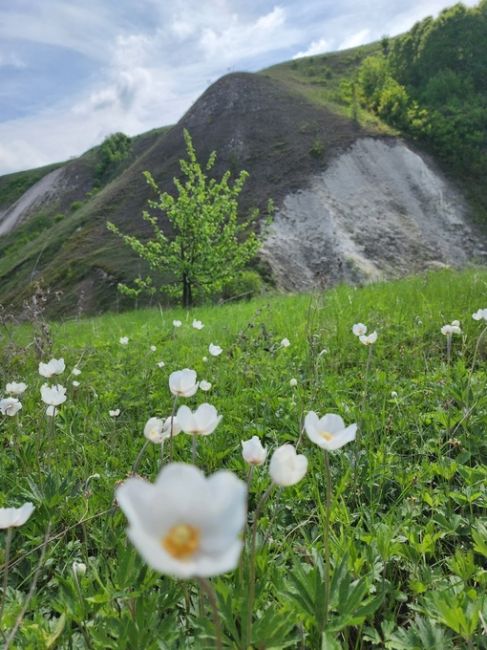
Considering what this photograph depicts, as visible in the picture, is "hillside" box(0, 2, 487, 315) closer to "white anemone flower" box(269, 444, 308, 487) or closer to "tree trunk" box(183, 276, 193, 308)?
"tree trunk" box(183, 276, 193, 308)

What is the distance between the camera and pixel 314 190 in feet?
89.2

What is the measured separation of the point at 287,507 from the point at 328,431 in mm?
1011

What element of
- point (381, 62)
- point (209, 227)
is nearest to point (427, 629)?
point (209, 227)

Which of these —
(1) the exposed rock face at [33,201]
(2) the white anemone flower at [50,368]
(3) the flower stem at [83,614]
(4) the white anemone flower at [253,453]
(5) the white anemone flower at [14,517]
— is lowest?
(1) the exposed rock face at [33,201]

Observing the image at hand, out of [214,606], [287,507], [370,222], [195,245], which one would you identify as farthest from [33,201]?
[214,606]

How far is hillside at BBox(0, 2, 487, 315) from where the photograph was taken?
24469mm

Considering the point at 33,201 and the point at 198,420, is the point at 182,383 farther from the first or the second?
the point at 33,201

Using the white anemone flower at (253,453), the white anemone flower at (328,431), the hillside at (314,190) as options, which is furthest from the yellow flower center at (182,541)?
the hillside at (314,190)

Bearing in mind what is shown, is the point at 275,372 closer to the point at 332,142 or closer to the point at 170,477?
the point at 170,477

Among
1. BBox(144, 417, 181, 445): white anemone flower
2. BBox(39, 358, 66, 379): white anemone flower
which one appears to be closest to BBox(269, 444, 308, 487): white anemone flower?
BBox(144, 417, 181, 445): white anemone flower

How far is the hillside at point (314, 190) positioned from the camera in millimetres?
24469

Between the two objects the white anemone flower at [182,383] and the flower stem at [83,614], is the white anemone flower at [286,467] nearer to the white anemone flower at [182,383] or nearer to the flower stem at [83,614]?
the white anemone flower at [182,383]

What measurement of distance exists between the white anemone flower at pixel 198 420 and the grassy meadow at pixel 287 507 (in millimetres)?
336

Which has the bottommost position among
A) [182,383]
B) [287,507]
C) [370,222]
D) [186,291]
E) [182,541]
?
[370,222]
